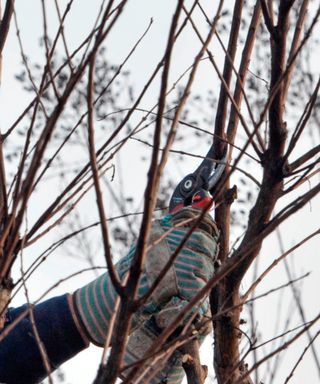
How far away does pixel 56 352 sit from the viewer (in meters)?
2.97

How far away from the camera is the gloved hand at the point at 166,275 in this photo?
103 inches

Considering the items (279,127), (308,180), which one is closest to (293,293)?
(308,180)

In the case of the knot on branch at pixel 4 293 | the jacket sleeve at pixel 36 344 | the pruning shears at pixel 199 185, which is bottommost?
the knot on branch at pixel 4 293

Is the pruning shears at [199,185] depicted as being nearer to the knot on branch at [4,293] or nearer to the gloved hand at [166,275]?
the gloved hand at [166,275]

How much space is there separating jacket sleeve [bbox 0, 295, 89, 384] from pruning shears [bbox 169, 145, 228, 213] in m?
0.58

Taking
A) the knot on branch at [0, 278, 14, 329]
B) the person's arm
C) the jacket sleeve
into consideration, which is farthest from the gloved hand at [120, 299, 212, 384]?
the knot on branch at [0, 278, 14, 329]

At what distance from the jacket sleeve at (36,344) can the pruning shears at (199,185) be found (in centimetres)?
58

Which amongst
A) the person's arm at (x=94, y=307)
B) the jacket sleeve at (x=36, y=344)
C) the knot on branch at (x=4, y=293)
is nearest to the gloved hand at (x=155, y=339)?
the person's arm at (x=94, y=307)

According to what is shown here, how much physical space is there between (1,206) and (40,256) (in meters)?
0.14

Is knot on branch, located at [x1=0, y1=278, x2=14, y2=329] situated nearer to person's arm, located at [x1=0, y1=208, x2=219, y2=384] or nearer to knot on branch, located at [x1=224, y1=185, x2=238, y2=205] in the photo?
person's arm, located at [x1=0, y1=208, x2=219, y2=384]

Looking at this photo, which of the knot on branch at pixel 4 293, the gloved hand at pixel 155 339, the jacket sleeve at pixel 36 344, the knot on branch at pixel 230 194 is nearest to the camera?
the knot on branch at pixel 4 293

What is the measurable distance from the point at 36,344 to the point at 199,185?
0.83m

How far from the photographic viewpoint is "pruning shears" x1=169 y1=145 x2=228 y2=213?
117 inches

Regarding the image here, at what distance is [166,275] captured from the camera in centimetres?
266
